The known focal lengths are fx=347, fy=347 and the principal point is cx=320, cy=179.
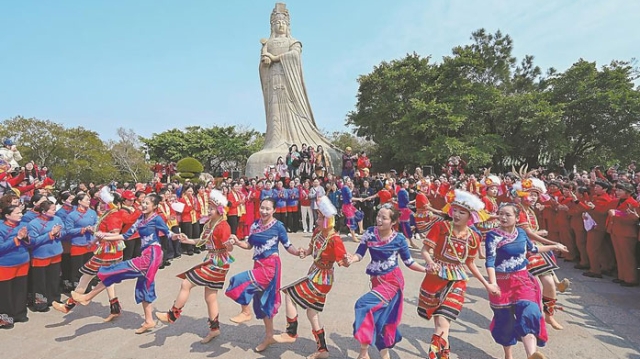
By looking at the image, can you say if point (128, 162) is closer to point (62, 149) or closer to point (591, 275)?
point (62, 149)

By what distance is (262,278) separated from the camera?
3.65m

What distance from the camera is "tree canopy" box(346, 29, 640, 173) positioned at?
2070 cm

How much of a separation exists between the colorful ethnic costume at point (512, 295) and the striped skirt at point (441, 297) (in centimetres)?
33

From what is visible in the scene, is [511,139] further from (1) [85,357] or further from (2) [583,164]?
(1) [85,357]

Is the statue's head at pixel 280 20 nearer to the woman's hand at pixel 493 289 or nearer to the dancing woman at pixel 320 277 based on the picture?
the dancing woman at pixel 320 277

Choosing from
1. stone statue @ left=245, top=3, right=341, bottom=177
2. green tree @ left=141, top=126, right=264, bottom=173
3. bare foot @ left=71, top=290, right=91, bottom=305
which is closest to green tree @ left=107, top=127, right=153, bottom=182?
green tree @ left=141, top=126, right=264, bottom=173

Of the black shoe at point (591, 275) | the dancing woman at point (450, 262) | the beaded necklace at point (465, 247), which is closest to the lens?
the dancing woman at point (450, 262)

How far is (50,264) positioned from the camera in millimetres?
4941

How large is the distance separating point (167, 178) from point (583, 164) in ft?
87.2

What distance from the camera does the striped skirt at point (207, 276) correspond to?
3.73 meters

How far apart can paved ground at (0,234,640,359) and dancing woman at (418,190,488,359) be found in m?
0.80

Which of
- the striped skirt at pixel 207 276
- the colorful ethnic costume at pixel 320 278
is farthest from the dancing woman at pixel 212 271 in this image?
the colorful ethnic costume at pixel 320 278

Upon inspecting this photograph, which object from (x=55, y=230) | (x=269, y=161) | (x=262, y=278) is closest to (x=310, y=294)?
(x=262, y=278)

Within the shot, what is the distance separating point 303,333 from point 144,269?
2022 mm
